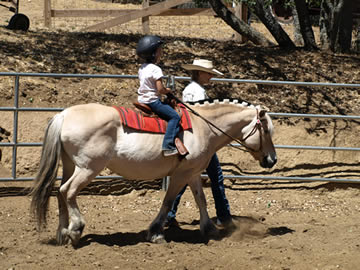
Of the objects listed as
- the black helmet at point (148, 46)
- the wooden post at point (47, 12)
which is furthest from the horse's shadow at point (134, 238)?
the wooden post at point (47, 12)

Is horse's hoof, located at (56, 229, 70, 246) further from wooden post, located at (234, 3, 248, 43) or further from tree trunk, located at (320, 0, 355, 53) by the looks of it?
tree trunk, located at (320, 0, 355, 53)

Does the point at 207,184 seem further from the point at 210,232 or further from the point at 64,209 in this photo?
the point at 64,209

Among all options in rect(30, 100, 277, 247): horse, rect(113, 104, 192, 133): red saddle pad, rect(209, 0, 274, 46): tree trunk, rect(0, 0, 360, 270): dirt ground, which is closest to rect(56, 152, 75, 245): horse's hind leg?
rect(30, 100, 277, 247): horse

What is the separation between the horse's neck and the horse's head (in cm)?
8

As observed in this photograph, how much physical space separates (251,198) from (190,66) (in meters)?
2.80

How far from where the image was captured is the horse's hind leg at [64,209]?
18.8 ft

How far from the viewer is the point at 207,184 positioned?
8508 millimetres

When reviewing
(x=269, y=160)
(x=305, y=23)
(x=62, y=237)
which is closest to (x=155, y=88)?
(x=269, y=160)

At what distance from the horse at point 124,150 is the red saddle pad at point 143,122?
6 centimetres

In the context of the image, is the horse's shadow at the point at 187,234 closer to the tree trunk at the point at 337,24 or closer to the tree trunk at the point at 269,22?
the tree trunk at the point at 269,22

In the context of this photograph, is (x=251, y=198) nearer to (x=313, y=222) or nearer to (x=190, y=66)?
(x=313, y=222)

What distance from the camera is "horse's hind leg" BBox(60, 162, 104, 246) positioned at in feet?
18.3

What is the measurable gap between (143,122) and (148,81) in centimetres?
45

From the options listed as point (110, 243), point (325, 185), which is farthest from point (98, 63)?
point (110, 243)
